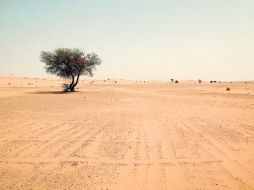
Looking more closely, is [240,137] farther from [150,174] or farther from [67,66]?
[67,66]

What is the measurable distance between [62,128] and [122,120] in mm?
3354

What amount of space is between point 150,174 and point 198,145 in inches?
124

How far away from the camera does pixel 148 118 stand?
51.1ft

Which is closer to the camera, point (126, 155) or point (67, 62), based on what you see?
point (126, 155)

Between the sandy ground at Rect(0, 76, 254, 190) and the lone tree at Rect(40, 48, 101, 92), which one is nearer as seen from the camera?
the sandy ground at Rect(0, 76, 254, 190)

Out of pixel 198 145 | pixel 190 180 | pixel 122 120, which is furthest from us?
pixel 122 120

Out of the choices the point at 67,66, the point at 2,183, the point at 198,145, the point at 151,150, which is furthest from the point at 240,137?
the point at 67,66

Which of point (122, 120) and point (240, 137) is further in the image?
point (122, 120)

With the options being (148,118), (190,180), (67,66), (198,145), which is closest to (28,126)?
(148,118)

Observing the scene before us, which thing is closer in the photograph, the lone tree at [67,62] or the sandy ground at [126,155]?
the sandy ground at [126,155]

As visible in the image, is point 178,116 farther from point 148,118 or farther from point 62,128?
point 62,128

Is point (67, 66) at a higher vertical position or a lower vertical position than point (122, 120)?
higher

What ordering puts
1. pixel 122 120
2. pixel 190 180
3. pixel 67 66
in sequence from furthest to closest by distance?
pixel 67 66, pixel 122 120, pixel 190 180

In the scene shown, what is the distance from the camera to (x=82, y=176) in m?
7.01
